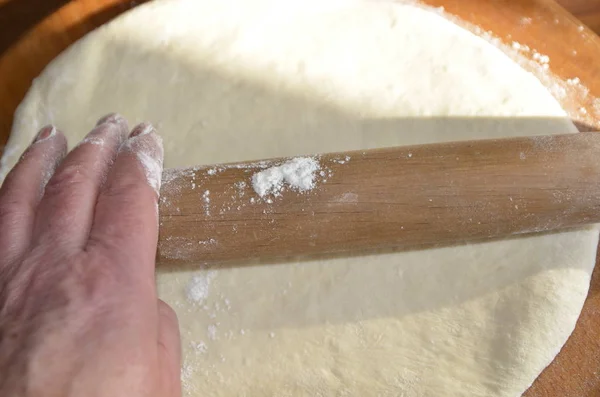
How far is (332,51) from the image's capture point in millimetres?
1278

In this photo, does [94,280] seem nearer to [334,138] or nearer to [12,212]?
[12,212]

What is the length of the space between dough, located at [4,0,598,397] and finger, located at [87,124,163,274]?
25 centimetres

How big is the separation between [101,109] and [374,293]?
86cm

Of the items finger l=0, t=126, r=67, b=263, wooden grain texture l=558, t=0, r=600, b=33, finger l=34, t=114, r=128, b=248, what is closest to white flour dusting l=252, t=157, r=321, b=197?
finger l=34, t=114, r=128, b=248

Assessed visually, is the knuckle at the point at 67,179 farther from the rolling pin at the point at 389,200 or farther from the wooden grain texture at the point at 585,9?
the wooden grain texture at the point at 585,9

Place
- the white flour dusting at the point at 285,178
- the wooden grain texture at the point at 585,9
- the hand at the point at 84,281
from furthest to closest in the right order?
1. the wooden grain texture at the point at 585,9
2. the white flour dusting at the point at 285,178
3. the hand at the point at 84,281

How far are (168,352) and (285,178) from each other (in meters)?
0.40

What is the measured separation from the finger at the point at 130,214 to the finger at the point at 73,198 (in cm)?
2

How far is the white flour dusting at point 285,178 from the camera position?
3.15 ft

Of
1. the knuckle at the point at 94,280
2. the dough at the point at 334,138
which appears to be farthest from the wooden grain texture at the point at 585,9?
the knuckle at the point at 94,280

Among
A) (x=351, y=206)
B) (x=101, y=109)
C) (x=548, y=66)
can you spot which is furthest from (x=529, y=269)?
(x=101, y=109)

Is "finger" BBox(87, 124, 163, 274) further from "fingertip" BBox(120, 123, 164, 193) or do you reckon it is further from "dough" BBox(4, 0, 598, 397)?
"dough" BBox(4, 0, 598, 397)

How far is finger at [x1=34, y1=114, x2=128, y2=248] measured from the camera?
85 cm

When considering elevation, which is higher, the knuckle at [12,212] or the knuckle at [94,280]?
the knuckle at [12,212]
